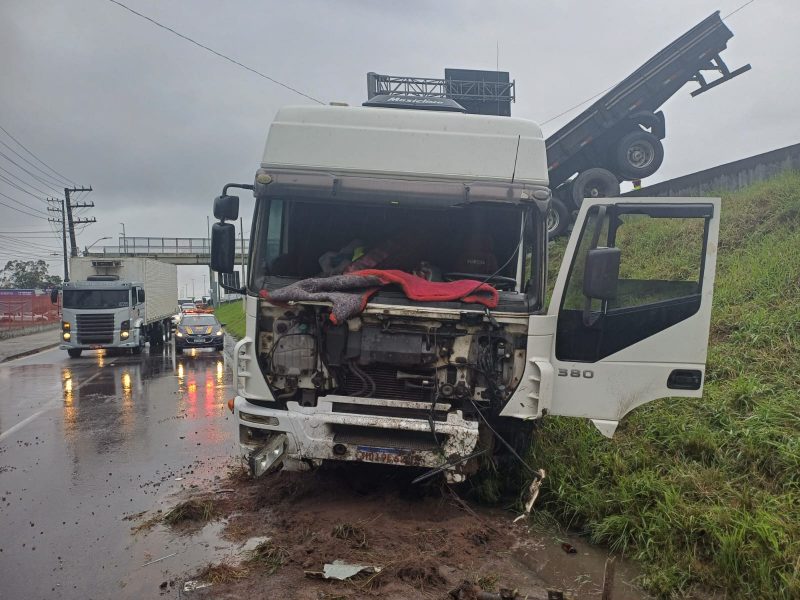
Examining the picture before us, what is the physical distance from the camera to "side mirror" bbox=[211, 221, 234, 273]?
5.60 meters

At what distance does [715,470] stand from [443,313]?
241 cm

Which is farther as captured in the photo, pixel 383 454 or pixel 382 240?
pixel 382 240

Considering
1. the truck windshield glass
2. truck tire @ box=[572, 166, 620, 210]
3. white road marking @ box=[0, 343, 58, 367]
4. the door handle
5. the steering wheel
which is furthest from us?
white road marking @ box=[0, 343, 58, 367]

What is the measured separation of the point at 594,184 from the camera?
541 inches

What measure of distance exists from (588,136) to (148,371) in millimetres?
12301

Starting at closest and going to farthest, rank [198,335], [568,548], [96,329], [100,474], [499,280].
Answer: [568,548]
[499,280]
[100,474]
[96,329]
[198,335]

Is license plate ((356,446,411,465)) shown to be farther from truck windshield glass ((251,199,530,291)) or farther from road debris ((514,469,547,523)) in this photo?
truck windshield glass ((251,199,530,291))

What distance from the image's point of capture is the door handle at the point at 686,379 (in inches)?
195

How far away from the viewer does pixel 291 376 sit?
5.12m

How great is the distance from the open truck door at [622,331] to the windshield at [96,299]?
60.5ft

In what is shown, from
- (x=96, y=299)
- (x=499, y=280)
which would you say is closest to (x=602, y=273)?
(x=499, y=280)

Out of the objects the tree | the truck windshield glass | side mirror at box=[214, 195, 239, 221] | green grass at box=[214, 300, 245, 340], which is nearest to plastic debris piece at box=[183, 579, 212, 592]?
the truck windshield glass

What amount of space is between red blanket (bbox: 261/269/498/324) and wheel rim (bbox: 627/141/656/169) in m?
10.8

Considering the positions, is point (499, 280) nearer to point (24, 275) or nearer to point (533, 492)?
point (533, 492)
